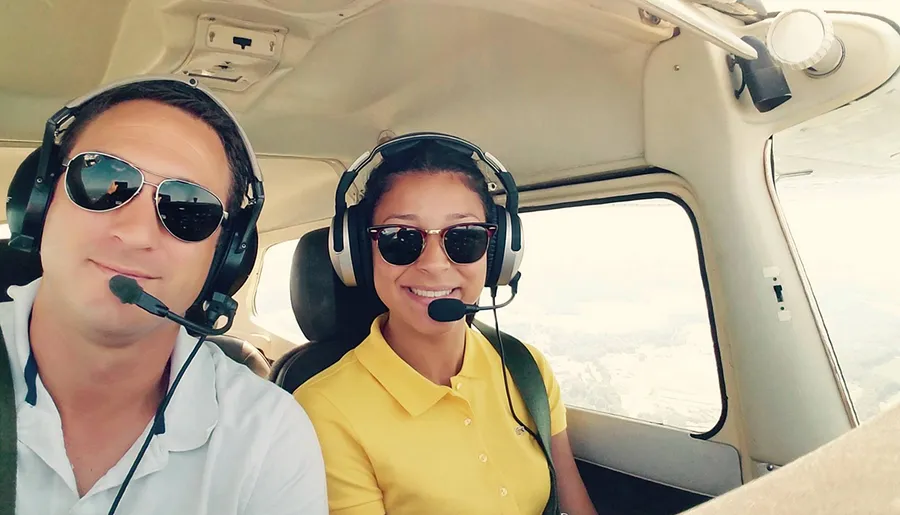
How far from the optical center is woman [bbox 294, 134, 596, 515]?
1.24 metres

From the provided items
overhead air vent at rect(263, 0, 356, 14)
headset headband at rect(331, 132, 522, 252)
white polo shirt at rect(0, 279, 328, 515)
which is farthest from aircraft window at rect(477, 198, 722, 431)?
white polo shirt at rect(0, 279, 328, 515)

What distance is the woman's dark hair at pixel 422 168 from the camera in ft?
4.72

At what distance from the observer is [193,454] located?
104 cm

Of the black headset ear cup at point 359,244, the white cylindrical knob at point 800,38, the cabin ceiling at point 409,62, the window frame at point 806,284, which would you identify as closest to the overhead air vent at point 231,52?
the cabin ceiling at point 409,62

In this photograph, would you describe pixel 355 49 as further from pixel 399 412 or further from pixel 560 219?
pixel 399 412

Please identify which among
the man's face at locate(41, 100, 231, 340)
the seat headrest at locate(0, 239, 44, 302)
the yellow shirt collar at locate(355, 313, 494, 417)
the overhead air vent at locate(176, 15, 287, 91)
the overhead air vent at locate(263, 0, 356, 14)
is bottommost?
the yellow shirt collar at locate(355, 313, 494, 417)

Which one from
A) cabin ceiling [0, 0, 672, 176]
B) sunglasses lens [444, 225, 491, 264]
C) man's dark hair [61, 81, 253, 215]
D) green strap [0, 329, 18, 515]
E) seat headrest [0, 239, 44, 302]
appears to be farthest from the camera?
cabin ceiling [0, 0, 672, 176]

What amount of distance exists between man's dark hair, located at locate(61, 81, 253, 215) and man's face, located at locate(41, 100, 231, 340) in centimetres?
2

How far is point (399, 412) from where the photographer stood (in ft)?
4.37

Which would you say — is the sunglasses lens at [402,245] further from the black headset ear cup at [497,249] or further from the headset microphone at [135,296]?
the headset microphone at [135,296]

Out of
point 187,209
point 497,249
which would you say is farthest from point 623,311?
point 187,209

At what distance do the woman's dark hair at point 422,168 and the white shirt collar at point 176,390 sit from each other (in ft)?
1.79

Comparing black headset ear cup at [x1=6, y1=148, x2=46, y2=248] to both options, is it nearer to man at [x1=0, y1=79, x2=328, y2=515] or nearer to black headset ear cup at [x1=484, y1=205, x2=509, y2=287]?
man at [x1=0, y1=79, x2=328, y2=515]

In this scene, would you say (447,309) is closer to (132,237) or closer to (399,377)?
(399,377)
